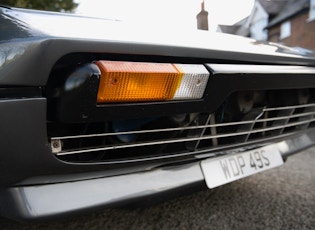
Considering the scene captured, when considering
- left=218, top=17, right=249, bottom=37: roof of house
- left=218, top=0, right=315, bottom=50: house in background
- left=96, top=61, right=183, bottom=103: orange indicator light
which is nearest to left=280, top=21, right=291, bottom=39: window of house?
left=218, top=0, right=315, bottom=50: house in background

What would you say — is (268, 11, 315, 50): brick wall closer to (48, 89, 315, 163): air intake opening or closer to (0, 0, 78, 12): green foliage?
(0, 0, 78, 12): green foliage

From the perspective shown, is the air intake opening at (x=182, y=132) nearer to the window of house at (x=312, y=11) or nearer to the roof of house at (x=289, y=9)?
the window of house at (x=312, y=11)

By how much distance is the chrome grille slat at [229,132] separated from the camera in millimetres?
1322

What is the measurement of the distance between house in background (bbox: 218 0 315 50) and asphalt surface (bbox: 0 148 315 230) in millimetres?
19030

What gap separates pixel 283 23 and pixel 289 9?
4.12 ft

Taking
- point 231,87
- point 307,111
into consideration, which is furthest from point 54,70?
point 307,111

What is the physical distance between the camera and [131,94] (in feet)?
3.94

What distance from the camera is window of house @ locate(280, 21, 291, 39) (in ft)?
74.9

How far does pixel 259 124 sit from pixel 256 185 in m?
0.80

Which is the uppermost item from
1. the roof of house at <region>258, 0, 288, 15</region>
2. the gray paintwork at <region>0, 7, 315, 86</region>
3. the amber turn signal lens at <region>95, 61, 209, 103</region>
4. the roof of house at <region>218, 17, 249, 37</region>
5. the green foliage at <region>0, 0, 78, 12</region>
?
the gray paintwork at <region>0, 7, 315, 86</region>

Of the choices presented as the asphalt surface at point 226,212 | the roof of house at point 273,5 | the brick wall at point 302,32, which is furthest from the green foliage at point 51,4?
the roof of house at point 273,5

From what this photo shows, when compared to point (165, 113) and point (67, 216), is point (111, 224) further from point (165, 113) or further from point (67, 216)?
point (165, 113)

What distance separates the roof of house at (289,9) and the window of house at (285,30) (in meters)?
0.34

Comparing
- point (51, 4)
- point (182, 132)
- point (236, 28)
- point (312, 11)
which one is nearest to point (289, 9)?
point (312, 11)
